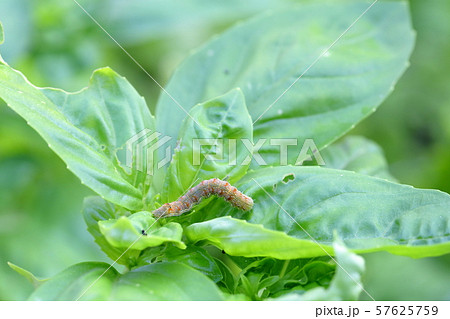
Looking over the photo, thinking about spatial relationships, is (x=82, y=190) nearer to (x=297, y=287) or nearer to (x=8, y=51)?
(x=8, y=51)

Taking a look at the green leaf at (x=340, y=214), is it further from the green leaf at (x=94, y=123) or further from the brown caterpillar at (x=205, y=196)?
the green leaf at (x=94, y=123)

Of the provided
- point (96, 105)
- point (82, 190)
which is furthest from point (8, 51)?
point (96, 105)

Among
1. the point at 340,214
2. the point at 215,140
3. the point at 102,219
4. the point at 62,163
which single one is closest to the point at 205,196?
the point at 215,140

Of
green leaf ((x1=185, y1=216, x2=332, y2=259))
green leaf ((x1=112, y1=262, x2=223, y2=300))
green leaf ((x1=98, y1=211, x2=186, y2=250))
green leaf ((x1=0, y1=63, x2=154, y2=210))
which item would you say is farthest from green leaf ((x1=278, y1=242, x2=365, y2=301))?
green leaf ((x1=0, y1=63, x2=154, y2=210))

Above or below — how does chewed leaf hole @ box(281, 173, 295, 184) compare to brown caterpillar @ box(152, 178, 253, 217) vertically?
above

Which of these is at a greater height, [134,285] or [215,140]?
[215,140]

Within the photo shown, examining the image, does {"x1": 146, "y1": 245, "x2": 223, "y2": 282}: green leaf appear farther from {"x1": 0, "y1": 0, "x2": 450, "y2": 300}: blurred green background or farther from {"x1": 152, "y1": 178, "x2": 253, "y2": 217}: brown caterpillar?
{"x1": 0, "y1": 0, "x2": 450, "y2": 300}: blurred green background

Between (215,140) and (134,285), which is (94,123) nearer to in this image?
(215,140)
